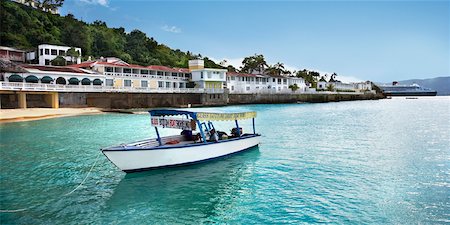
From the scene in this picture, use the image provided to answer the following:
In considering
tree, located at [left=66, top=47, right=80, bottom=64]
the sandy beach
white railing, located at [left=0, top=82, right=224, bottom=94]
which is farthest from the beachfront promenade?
tree, located at [left=66, top=47, right=80, bottom=64]

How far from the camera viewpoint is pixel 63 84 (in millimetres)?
49062

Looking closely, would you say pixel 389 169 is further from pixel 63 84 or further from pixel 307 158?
pixel 63 84

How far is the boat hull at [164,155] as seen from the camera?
1335 cm

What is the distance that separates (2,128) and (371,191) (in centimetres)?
2990

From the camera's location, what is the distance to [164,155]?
1411cm

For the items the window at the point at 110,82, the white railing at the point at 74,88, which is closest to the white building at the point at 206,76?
the white railing at the point at 74,88

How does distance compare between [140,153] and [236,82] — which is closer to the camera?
[140,153]

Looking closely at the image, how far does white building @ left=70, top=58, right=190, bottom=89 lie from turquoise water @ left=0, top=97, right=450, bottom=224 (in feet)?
119

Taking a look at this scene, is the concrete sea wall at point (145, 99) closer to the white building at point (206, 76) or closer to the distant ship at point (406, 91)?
the white building at point (206, 76)

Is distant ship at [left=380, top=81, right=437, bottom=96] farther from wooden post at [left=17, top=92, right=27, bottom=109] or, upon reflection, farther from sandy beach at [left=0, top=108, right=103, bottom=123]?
wooden post at [left=17, top=92, right=27, bottom=109]

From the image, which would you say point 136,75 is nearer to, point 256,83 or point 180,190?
point 256,83

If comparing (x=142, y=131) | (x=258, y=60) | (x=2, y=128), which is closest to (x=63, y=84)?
(x=2, y=128)

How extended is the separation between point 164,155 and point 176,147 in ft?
2.06

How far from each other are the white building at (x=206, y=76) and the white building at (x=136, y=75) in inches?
91.7
